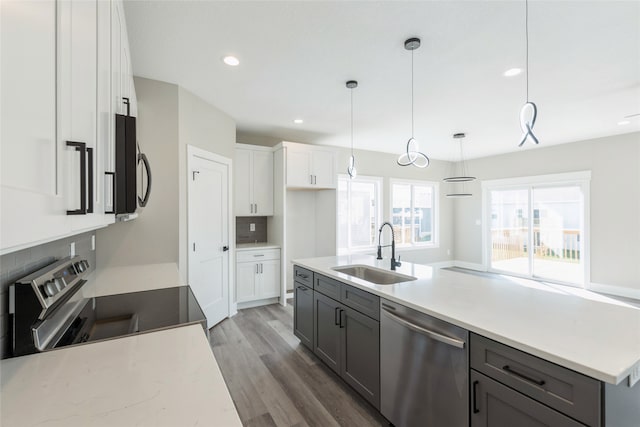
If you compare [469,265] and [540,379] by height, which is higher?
[540,379]

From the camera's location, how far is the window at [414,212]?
657cm

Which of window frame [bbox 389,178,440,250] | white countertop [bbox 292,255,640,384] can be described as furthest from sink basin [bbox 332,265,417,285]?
window frame [bbox 389,178,440,250]

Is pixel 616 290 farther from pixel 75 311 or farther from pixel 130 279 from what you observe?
pixel 75 311

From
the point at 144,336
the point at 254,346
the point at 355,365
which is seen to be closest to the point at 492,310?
the point at 355,365

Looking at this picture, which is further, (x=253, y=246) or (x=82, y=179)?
(x=253, y=246)

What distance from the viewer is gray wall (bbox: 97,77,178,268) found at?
271 centimetres

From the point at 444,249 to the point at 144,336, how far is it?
7.30m

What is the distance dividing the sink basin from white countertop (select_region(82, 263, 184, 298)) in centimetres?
141

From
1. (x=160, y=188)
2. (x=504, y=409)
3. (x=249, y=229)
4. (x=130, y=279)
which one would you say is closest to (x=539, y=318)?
(x=504, y=409)

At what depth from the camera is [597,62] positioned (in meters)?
2.55

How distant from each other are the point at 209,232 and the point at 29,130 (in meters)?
3.09

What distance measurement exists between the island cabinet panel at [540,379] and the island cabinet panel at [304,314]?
1.66m

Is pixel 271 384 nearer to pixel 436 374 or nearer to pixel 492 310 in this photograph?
pixel 436 374

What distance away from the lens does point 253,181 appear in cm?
Result: 445
